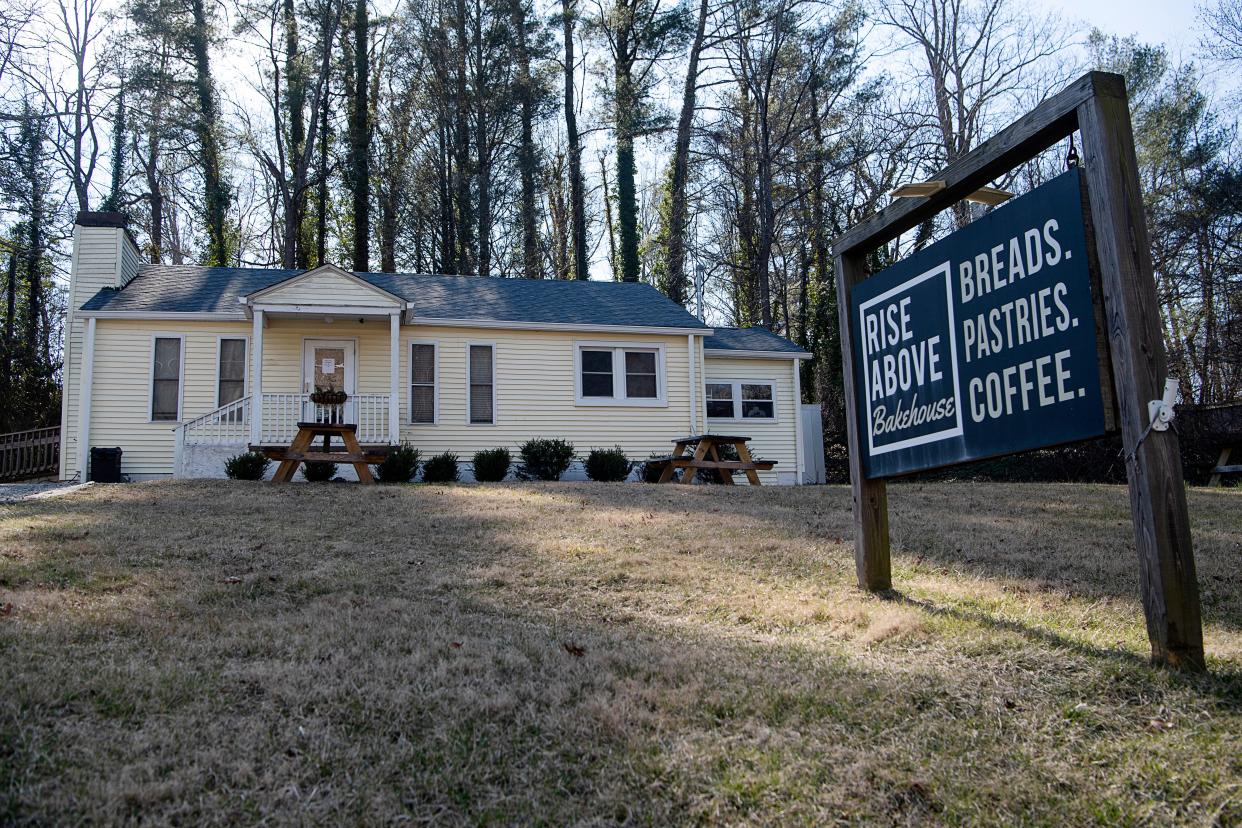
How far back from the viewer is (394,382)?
15.1m

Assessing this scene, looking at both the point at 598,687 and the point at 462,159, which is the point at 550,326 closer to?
the point at 462,159

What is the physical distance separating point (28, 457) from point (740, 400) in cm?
1410

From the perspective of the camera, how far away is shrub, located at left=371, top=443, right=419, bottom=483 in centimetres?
1412

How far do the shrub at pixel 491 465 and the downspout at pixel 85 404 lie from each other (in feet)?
21.2

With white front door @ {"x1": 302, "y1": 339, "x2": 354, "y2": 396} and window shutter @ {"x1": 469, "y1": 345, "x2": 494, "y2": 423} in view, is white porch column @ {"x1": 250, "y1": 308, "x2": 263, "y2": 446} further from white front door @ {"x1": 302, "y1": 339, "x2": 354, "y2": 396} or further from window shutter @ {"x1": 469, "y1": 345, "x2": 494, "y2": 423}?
window shutter @ {"x1": 469, "y1": 345, "x2": 494, "y2": 423}

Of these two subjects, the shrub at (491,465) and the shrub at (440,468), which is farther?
the shrub at (491,465)

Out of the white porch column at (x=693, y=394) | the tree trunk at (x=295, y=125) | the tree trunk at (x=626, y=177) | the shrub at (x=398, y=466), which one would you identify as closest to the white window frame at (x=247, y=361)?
the shrub at (x=398, y=466)

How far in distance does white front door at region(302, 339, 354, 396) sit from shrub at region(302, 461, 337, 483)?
181 cm

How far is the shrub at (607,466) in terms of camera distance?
624 inches

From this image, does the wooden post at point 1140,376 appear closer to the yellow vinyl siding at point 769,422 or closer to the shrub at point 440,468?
the shrub at point 440,468

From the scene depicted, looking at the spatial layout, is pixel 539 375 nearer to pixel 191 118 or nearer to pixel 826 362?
pixel 826 362

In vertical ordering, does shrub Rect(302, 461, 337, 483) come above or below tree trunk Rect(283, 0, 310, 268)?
below

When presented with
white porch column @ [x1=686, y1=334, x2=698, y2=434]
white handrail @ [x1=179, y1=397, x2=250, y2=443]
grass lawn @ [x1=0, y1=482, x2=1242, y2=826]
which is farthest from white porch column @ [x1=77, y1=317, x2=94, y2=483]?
white porch column @ [x1=686, y1=334, x2=698, y2=434]

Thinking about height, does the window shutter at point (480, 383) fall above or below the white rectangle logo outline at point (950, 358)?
above
